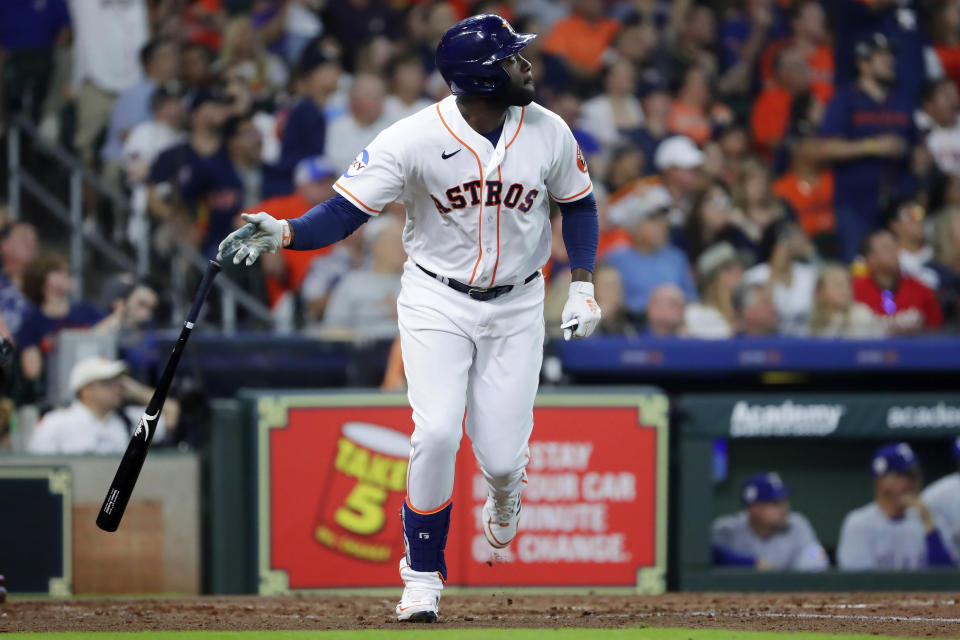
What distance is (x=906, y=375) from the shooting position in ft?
27.0

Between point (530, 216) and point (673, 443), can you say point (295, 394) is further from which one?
point (530, 216)

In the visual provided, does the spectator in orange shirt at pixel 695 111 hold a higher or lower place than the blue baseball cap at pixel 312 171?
higher

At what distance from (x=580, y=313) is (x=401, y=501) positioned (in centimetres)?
245

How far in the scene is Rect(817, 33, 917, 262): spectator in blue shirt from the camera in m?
11.0

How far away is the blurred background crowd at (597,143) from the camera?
28.9 feet

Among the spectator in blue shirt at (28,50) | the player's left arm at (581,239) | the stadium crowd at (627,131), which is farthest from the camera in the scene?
the spectator in blue shirt at (28,50)

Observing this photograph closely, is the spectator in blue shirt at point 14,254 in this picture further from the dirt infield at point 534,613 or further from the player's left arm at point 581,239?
the player's left arm at point 581,239

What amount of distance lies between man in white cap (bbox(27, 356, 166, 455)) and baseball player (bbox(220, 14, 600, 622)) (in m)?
2.63

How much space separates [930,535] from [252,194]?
4.96 meters

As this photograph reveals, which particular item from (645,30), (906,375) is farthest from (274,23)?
(906,375)

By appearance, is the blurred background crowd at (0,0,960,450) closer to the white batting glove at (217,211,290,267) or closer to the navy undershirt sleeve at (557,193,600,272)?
the navy undershirt sleeve at (557,193,600,272)

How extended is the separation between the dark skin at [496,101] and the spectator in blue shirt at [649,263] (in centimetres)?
411

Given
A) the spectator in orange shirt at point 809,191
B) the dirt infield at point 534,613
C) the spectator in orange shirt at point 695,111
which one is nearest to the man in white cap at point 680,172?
the spectator in orange shirt at point 695,111

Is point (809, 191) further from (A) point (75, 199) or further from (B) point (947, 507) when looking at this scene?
(A) point (75, 199)
